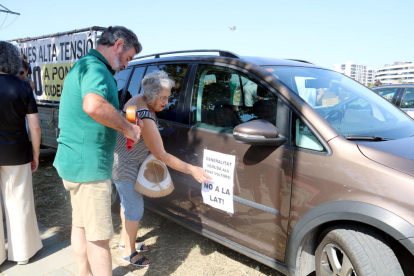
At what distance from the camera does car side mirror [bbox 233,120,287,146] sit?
219cm

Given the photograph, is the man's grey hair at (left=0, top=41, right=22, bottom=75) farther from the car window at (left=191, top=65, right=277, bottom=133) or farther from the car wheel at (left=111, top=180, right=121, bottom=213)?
the car wheel at (left=111, top=180, right=121, bottom=213)

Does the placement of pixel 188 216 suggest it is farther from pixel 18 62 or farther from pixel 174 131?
pixel 18 62

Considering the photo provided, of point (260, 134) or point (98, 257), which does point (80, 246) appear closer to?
point (98, 257)

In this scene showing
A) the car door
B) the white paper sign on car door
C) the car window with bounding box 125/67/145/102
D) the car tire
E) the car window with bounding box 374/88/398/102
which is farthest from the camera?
the car window with bounding box 374/88/398/102

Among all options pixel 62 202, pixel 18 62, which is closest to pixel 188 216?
pixel 18 62

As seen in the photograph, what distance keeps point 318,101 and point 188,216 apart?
1.48 meters

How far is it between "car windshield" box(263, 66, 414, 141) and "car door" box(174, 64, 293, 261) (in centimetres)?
30

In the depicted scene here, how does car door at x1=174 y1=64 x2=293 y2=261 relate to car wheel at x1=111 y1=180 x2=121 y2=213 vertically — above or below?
above

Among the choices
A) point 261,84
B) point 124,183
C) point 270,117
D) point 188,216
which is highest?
point 261,84

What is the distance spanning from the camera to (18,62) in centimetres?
274

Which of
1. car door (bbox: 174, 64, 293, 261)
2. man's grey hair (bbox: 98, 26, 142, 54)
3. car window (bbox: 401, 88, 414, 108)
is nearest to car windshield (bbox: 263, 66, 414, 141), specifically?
car door (bbox: 174, 64, 293, 261)

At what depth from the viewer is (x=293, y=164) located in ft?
7.14

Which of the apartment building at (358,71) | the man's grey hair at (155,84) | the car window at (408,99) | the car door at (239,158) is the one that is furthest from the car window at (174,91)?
the apartment building at (358,71)

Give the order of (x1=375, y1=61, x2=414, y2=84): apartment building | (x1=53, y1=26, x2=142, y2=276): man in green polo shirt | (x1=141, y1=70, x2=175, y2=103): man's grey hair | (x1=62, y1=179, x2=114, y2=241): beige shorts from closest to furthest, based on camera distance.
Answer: (x1=53, y1=26, x2=142, y2=276): man in green polo shirt
(x1=62, y1=179, x2=114, y2=241): beige shorts
(x1=141, y1=70, x2=175, y2=103): man's grey hair
(x1=375, y1=61, x2=414, y2=84): apartment building
